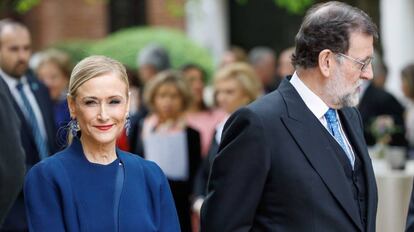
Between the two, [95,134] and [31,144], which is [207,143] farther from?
[95,134]

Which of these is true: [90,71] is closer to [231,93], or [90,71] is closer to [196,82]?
[231,93]

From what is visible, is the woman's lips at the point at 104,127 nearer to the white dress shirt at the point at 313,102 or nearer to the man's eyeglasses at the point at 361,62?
the white dress shirt at the point at 313,102

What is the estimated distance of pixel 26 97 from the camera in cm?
768

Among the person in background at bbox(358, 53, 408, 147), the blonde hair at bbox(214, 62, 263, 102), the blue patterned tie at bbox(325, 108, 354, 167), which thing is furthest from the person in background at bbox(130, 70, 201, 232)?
the blue patterned tie at bbox(325, 108, 354, 167)

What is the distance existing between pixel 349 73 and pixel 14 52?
12.2ft

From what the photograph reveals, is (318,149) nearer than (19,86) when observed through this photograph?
Yes

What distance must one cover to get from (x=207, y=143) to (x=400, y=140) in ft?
8.28

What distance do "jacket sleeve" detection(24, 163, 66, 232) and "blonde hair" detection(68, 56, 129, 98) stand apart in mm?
388

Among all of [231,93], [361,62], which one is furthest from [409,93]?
[361,62]

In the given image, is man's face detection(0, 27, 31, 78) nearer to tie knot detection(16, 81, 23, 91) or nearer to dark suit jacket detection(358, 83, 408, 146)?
tie knot detection(16, 81, 23, 91)

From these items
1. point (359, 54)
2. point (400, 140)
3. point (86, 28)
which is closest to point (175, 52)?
point (86, 28)

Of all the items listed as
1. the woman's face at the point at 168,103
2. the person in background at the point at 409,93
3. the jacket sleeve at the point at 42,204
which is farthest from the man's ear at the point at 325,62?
the person in background at the point at 409,93

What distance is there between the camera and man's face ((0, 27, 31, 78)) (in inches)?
308

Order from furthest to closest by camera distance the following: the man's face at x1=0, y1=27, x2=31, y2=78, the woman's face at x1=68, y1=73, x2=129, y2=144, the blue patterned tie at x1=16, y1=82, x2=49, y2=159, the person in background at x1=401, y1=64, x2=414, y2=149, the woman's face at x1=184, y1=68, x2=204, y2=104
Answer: the person in background at x1=401, y1=64, x2=414, y2=149 → the woman's face at x1=184, y1=68, x2=204, y2=104 → the man's face at x1=0, y1=27, x2=31, y2=78 → the blue patterned tie at x1=16, y1=82, x2=49, y2=159 → the woman's face at x1=68, y1=73, x2=129, y2=144
